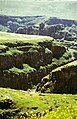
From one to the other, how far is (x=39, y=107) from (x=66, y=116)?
94.7m

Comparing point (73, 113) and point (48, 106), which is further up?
point (73, 113)

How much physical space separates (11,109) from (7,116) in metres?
5.84

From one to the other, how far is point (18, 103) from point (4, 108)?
7.49 meters

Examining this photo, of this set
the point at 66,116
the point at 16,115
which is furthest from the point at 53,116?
the point at 16,115

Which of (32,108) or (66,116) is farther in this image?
(32,108)

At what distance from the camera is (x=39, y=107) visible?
19800 centimetres

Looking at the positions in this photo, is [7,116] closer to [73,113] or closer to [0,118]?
[0,118]

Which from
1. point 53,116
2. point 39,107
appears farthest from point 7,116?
point 53,116

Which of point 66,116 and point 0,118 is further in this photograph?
point 0,118

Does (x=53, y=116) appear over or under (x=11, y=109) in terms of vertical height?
over

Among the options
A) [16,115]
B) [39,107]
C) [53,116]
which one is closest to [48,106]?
[39,107]

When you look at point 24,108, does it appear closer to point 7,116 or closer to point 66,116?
point 7,116

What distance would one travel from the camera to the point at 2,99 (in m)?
198

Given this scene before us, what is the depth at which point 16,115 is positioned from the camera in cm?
18888
